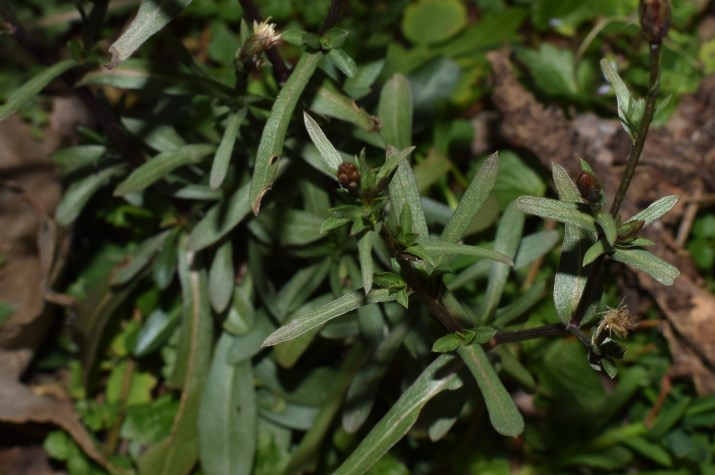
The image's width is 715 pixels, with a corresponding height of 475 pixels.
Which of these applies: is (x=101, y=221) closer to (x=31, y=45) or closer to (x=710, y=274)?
(x=31, y=45)

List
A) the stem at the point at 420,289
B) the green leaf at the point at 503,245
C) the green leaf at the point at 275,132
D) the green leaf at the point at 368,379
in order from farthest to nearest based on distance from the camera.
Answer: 1. the green leaf at the point at 368,379
2. the green leaf at the point at 503,245
3. the green leaf at the point at 275,132
4. the stem at the point at 420,289

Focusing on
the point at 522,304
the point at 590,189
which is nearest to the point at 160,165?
the point at 522,304

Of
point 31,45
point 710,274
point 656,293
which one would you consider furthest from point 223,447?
point 710,274

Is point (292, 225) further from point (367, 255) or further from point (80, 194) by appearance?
point (367, 255)

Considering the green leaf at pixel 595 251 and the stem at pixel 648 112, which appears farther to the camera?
the green leaf at pixel 595 251

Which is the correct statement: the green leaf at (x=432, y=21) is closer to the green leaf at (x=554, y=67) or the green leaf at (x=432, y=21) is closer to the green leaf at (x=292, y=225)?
the green leaf at (x=554, y=67)

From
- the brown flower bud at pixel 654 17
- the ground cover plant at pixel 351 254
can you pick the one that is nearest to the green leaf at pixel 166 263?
the ground cover plant at pixel 351 254
